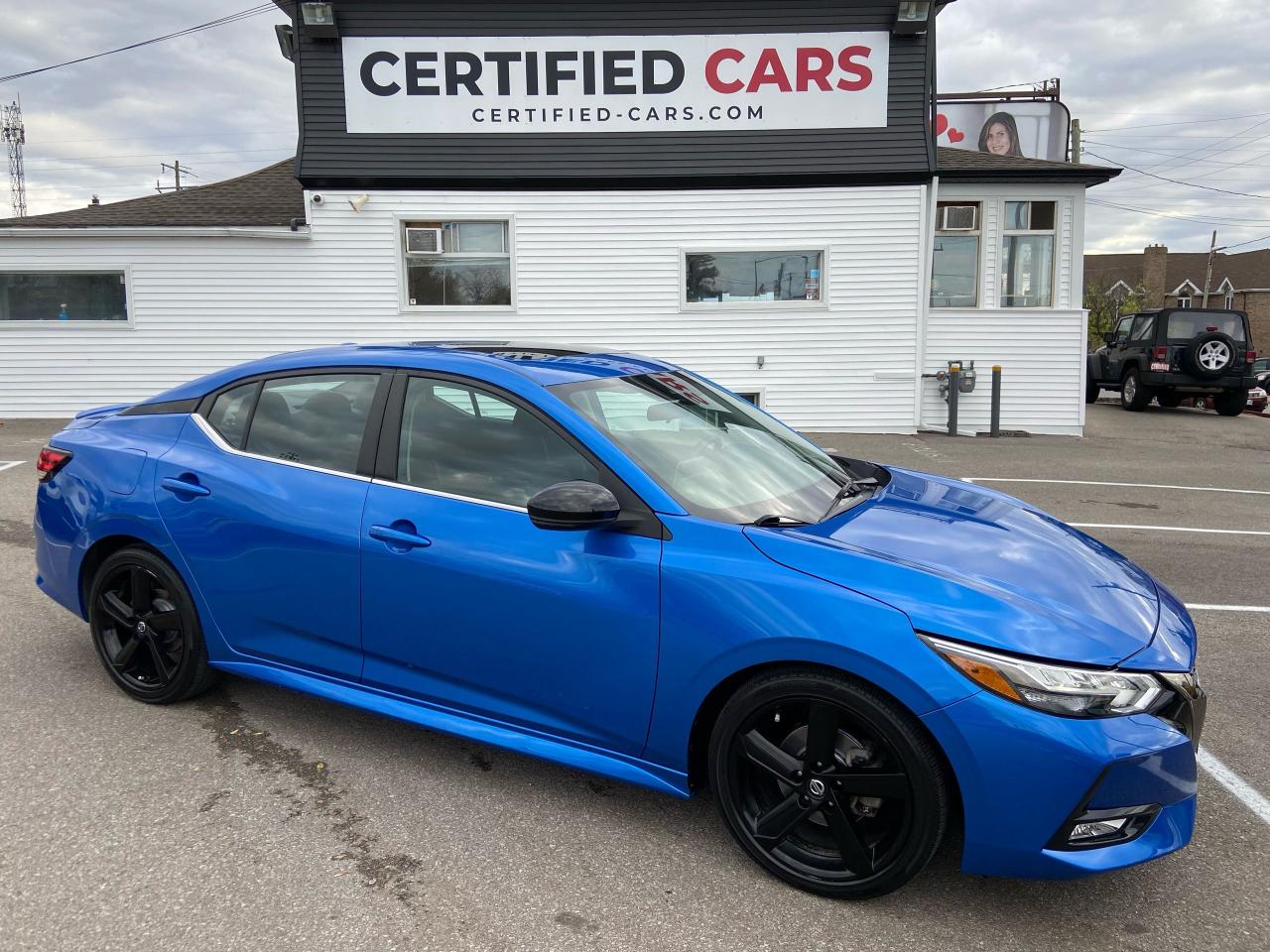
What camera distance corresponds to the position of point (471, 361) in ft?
11.0

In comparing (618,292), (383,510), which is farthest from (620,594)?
(618,292)

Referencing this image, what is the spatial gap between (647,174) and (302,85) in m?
4.91

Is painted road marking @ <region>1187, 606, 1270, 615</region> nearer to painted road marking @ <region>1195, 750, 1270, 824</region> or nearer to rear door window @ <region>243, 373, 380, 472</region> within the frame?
painted road marking @ <region>1195, 750, 1270, 824</region>

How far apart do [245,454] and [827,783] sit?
2.49 meters

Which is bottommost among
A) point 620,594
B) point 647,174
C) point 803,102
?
point 620,594

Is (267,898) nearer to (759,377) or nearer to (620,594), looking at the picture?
(620,594)

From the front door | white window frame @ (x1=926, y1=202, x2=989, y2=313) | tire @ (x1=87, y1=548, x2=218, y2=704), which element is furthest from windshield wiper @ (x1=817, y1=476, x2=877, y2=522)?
white window frame @ (x1=926, y1=202, x2=989, y2=313)

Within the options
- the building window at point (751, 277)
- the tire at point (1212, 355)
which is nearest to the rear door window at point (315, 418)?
the building window at point (751, 277)

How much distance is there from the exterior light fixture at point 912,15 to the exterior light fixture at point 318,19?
7.60 m

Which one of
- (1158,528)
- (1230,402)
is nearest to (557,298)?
(1158,528)

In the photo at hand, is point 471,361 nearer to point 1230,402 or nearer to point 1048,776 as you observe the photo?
point 1048,776

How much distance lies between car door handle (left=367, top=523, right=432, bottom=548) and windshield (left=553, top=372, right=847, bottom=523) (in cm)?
68

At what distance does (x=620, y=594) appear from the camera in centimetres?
275

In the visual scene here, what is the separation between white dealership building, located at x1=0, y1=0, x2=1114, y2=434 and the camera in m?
12.6
